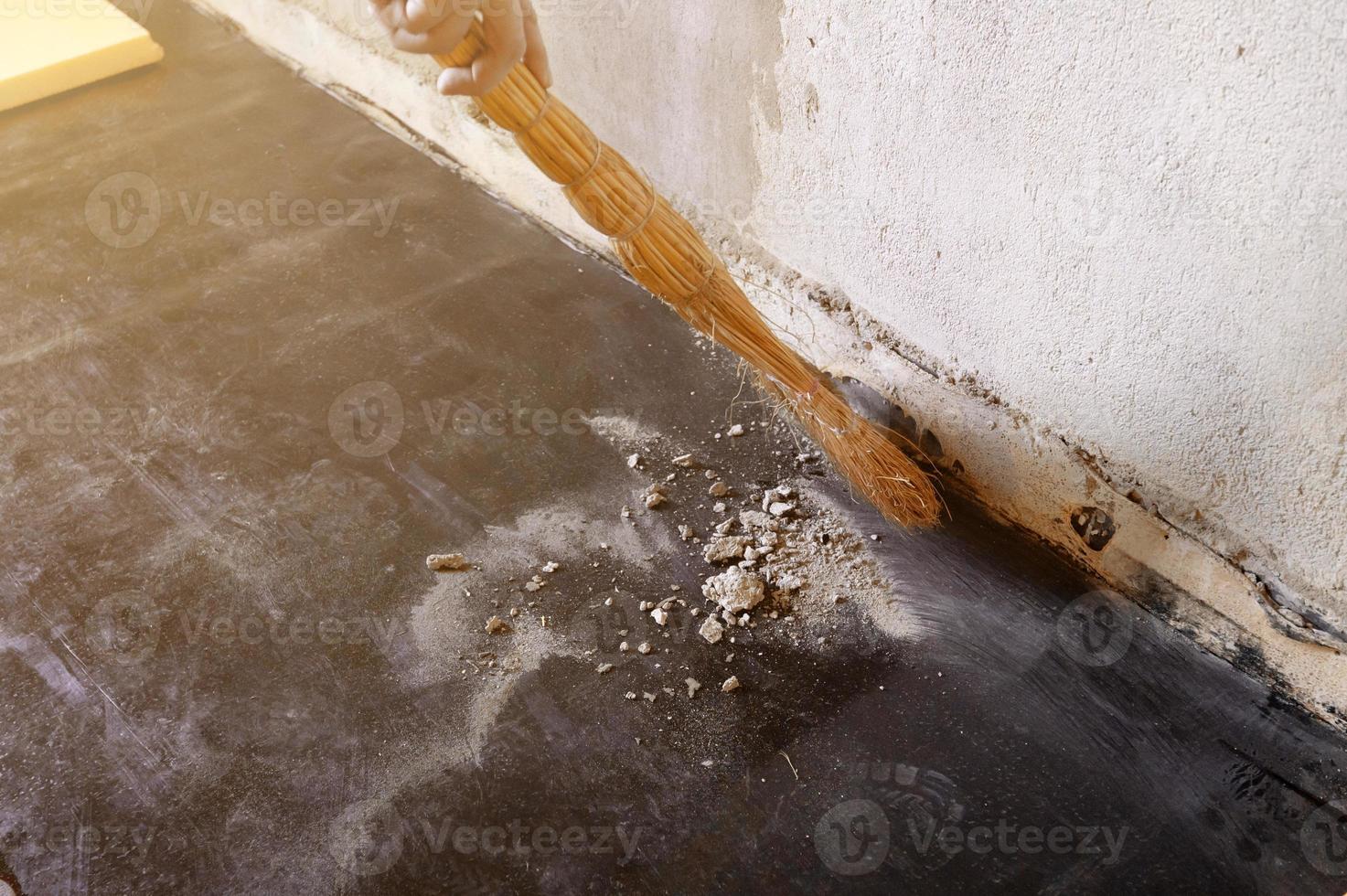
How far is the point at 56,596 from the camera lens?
272 centimetres

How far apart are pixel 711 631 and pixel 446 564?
694 millimetres

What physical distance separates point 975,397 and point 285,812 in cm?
180

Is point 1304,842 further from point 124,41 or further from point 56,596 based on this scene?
point 124,41

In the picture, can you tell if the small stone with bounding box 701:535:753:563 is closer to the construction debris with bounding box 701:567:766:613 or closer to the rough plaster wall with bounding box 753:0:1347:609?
the construction debris with bounding box 701:567:766:613

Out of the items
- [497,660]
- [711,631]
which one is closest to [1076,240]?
[711,631]

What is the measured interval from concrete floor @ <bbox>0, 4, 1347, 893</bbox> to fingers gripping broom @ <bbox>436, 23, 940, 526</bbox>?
18cm

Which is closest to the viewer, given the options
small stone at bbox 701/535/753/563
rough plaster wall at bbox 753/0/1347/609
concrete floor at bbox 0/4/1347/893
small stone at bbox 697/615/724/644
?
rough plaster wall at bbox 753/0/1347/609

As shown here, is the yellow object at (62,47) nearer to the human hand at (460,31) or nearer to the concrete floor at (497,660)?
the concrete floor at (497,660)

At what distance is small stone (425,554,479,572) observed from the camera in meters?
2.72

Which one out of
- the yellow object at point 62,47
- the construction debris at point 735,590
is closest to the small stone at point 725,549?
the construction debris at point 735,590

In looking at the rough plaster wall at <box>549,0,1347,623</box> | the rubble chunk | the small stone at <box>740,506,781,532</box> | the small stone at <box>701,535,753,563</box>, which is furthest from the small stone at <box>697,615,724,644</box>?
the rough plaster wall at <box>549,0,1347,623</box>

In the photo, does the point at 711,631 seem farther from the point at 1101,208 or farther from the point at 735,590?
the point at 1101,208

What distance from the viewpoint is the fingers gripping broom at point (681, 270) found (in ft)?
7.29

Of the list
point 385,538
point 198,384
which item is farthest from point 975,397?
point 198,384
